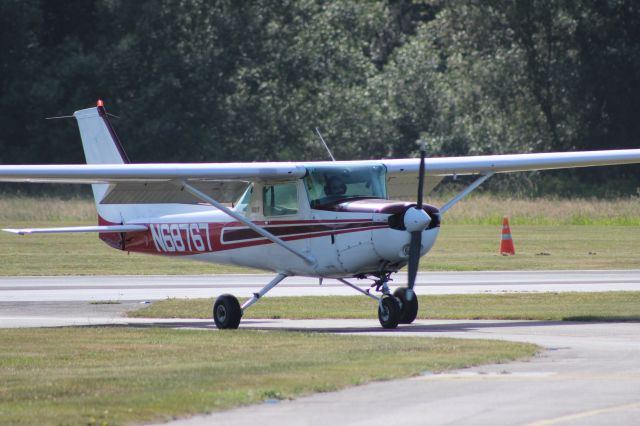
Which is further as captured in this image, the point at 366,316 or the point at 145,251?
the point at 145,251

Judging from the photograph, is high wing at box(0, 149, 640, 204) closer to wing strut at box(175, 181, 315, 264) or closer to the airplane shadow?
wing strut at box(175, 181, 315, 264)

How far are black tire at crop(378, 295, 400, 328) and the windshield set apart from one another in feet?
5.29

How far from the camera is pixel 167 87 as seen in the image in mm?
62000

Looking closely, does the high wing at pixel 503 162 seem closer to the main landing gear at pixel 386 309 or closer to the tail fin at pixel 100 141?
the main landing gear at pixel 386 309

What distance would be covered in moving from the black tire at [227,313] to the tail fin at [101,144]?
3.66 metres

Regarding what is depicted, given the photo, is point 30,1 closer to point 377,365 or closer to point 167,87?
point 167,87

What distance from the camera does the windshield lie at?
58.6 ft

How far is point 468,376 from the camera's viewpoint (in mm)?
11781

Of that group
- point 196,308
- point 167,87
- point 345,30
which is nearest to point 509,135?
point 345,30

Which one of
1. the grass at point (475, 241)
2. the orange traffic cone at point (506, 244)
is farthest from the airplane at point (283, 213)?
the orange traffic cone at point (506, 244)

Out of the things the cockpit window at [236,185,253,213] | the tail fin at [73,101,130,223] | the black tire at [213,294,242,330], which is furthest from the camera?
the tail fin at [73,101,130,223]

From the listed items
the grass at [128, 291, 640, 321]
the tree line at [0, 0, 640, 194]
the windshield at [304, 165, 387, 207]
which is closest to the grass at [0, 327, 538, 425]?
the windshield at [304, 165, 387, 207]

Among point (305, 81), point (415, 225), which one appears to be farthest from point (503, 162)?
point (305, 81)

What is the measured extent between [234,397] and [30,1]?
54831mm
